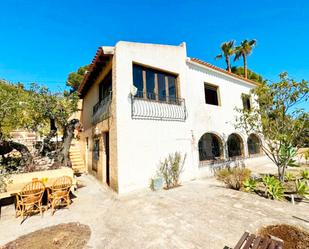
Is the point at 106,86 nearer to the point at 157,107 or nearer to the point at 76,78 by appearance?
the point at 157,107

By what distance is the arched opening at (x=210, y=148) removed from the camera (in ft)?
40.4

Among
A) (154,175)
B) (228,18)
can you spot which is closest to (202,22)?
(228,18)

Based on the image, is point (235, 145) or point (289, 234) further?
point (235, 145)

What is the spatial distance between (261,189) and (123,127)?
23.4 ft

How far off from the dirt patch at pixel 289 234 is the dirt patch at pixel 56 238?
4.57 meters

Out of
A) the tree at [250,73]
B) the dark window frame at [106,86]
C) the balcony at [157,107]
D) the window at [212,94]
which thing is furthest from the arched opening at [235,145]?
the tree at [250,73]

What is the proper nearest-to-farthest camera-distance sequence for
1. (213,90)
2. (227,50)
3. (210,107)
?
(210,107)
(213,90)
(227,50)

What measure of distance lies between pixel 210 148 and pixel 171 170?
608cm

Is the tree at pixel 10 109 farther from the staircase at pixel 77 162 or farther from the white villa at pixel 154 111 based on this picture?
the staircase at pixel 77 162

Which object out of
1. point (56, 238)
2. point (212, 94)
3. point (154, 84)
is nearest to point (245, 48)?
point (212, 94)

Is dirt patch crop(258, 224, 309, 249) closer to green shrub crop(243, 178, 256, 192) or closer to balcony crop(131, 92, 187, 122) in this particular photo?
green shrub crop(243, 178, 256, 192)

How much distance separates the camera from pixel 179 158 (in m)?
9.40

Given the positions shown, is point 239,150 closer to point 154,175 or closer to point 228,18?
point 154,175

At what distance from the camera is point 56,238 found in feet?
14.4
